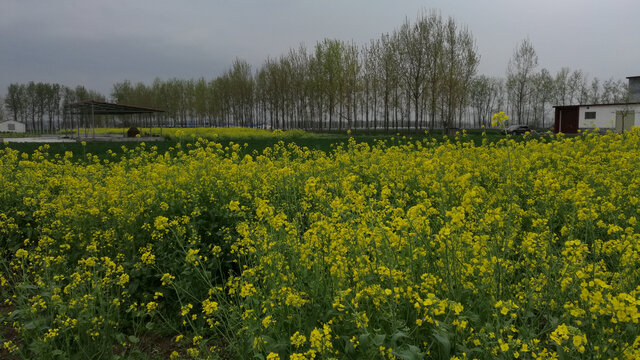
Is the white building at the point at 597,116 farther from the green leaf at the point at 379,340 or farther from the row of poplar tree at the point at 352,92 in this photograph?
the green leaf at the point at 379,340

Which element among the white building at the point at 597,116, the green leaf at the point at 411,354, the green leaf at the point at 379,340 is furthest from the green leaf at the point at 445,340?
the white building at the point at 597,116

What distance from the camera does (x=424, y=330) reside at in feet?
8.21

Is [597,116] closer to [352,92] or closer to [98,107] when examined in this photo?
[352,92]

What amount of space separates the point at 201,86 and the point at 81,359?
62.2 m

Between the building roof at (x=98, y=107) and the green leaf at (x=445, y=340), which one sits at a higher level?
the building roof at (x=98, y=107)

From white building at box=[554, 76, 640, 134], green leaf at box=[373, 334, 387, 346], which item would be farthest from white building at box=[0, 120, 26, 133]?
green leaf at box=[373, 334, 387, 346]

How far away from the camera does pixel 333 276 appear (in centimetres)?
284

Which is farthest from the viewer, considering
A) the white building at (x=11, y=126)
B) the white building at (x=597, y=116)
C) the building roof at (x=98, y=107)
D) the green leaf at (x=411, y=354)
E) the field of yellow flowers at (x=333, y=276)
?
the white building at (x=11, y=126)

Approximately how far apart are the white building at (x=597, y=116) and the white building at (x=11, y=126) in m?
75.2

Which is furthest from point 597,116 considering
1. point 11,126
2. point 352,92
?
point 11,126

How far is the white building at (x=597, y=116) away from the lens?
3419 centimetres

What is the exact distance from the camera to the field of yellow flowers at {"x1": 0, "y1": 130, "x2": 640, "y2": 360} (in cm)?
220

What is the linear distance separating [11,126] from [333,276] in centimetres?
7898

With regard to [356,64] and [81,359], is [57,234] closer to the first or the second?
[81,359]
